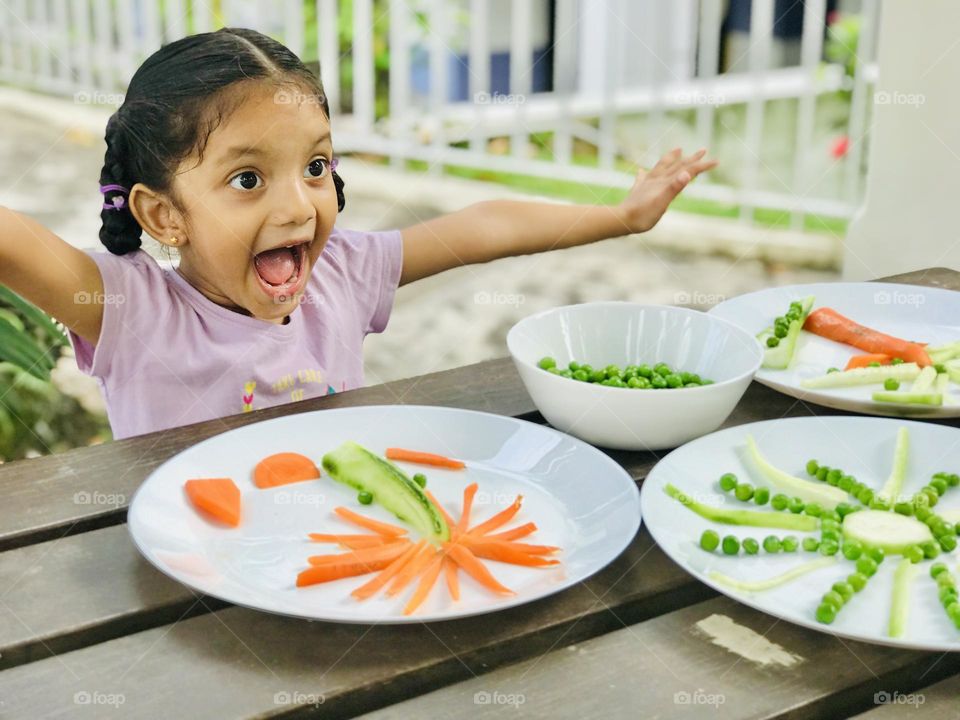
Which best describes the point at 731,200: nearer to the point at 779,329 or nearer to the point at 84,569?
the point at 779,329

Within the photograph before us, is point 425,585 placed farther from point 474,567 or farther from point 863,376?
point 863,376

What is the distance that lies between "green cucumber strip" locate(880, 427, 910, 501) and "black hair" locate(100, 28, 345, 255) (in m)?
0.84

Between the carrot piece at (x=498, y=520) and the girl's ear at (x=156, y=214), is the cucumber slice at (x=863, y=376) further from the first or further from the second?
the girl's ear at (x=156, y=214)

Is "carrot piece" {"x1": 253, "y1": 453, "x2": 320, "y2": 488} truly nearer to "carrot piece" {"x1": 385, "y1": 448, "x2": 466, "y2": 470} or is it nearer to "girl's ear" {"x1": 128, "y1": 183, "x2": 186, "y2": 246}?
"carrot piece" {"x1": 385, "y1": 448, "x2": 466, "y2": 470}

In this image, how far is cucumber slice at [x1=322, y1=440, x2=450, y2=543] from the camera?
3.39 feet

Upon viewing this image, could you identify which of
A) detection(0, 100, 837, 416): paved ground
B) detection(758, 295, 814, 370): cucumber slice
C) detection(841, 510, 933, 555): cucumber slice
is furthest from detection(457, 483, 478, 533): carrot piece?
detection(0, 100, 837, 416): paved ground

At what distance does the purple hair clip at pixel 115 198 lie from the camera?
4.97 feet

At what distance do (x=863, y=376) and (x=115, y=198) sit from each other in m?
1.01

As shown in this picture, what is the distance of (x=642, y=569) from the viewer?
99 cm

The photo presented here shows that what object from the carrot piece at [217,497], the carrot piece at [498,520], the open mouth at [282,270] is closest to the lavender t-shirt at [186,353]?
the open mouth at [282,270]

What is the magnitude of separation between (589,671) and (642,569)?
0.16 metres

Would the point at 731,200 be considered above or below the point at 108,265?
below

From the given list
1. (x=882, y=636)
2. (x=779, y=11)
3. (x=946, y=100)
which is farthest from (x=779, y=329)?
(x=779, y=11)

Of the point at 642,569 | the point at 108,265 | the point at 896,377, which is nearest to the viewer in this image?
the point at 642,569
